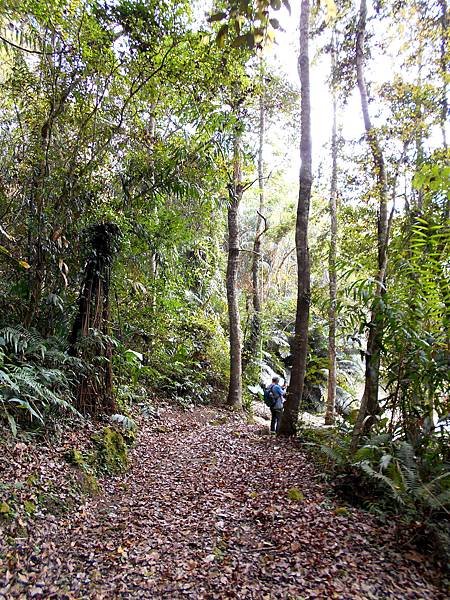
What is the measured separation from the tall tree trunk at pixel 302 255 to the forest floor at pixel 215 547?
5.01 ft

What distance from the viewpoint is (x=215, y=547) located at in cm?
370

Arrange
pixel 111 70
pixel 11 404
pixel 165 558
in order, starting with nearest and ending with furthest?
pixel 165 558 < pixel 11 404 < pixel 111 70

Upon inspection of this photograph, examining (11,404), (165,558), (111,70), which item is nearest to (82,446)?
(11,404)

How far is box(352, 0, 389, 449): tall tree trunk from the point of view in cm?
493

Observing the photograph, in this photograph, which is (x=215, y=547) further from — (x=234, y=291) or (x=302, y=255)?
(x=234, y=291)

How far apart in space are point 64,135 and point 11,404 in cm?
424

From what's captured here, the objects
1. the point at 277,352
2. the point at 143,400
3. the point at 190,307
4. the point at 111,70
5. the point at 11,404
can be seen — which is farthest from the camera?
the point at 277,352

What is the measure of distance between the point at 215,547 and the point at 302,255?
15.8 ft

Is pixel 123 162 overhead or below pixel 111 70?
below

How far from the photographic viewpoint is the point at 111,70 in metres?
6.05

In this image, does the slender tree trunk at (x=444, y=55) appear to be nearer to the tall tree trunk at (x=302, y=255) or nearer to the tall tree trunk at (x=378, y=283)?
the tall tree trunk at (x=378, y=283)

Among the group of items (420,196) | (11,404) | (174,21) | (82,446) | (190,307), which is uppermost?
(174,21)

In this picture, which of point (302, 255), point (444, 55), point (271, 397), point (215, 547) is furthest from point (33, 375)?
point (444, 55)

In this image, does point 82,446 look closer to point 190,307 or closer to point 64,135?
point 64,135
